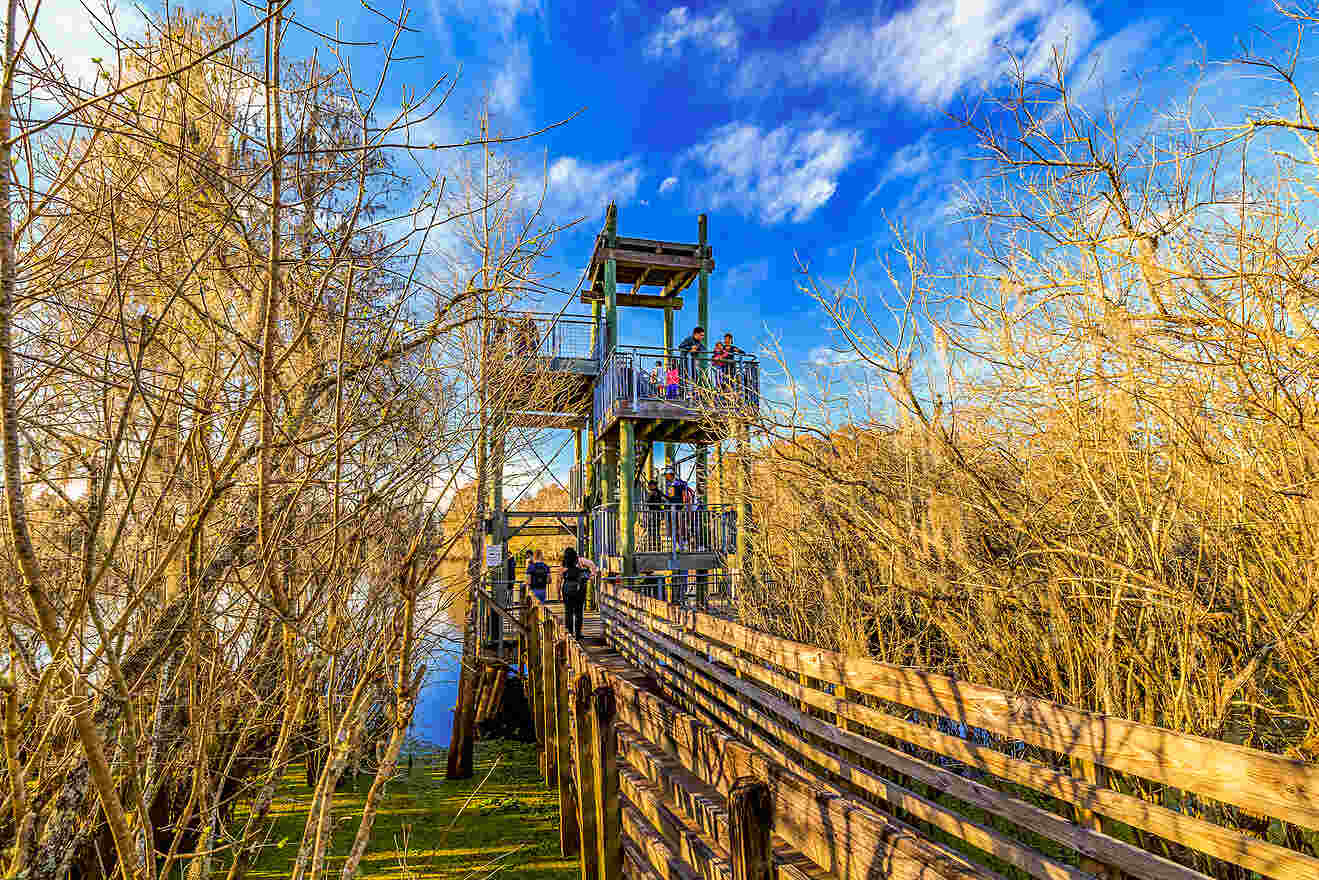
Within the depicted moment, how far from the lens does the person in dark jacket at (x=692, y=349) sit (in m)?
14.0

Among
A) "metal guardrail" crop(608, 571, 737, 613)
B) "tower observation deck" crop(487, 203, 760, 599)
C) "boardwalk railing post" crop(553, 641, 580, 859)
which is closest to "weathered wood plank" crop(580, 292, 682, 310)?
"tower observation deck" crop(487, 203, 760, 599)

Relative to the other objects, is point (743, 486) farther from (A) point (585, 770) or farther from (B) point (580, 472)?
(B) point (580, 472)

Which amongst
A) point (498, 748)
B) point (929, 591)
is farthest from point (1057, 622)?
point (498, 748)

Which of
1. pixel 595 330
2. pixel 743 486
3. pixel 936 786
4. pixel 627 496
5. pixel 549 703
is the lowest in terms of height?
pixel 549 703

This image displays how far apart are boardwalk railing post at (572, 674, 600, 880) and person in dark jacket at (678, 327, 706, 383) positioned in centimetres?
859

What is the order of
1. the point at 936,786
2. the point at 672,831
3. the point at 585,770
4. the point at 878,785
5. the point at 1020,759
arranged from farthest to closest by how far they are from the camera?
1. the point at 585,770
2. the point at 672,831
3. the point at 878,785
4. the point at 936,786
5. the point at 1020,759

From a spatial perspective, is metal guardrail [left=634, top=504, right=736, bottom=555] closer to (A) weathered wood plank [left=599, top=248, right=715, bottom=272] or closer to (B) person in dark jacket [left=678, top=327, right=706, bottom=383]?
(B) person in dark jacket [left=678, top=327, right=706, bottom=383]

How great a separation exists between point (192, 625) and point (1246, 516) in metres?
5.06

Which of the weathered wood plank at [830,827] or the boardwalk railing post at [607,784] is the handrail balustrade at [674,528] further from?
the weathered wood plank at [830,827]

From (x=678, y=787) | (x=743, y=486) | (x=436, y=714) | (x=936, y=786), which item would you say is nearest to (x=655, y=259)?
(x=743, y=486)

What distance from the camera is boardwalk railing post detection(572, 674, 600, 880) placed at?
17.3ft

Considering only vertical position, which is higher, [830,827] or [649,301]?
[649,301]

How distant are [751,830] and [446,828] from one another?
703 centimetres

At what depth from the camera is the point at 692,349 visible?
1445 cm
